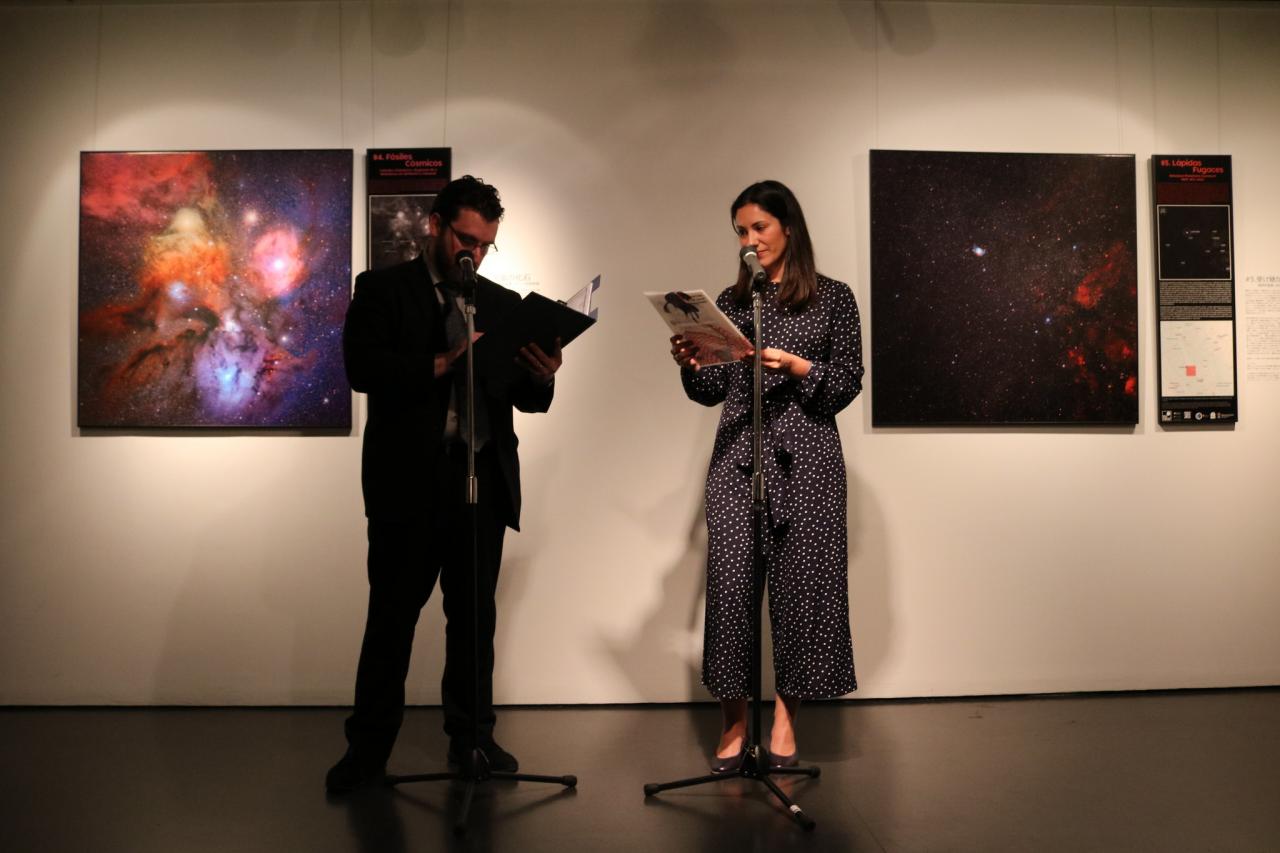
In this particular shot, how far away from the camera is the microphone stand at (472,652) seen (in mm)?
2576

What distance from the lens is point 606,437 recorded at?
396 cm

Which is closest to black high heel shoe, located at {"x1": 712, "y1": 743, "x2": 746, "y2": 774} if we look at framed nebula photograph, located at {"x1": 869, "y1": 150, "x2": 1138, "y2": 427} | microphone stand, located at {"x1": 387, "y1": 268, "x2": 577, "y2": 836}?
microphone stand, located at {"x1": 387, "y1": 268, "x2": 577, "y2": 836}

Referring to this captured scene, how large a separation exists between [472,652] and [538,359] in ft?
2.87

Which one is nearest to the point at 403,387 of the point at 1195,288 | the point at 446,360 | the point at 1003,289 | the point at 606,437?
the point at 446,360

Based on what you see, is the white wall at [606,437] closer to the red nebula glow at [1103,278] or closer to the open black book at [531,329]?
the red nebula glow at [1103,278]

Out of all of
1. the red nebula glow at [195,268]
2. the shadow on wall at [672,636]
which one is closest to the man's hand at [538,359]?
the shadow on wall at [672,636]

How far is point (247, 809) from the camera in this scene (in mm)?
2658

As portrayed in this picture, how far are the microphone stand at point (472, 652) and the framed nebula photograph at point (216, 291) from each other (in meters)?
1.34

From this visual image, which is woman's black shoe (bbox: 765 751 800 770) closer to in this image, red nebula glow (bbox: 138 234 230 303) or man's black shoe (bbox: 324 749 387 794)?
man's black shoe (bbox: 324 749 387 794)

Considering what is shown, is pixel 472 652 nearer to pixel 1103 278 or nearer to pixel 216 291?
pixel 216 291

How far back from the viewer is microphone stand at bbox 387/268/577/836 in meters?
2.58

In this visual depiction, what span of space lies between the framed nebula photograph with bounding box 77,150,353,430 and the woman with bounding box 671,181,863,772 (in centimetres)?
171

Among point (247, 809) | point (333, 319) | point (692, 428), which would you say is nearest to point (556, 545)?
point (692, 428)

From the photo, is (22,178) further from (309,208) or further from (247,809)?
(247,809)
